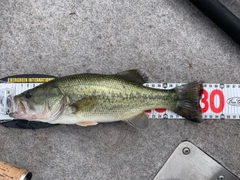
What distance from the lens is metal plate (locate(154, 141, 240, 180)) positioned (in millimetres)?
2170

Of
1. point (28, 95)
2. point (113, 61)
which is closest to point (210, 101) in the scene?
point (113, 61)

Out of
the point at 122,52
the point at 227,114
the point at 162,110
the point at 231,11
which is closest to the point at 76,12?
the point at 122,52

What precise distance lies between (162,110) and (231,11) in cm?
83

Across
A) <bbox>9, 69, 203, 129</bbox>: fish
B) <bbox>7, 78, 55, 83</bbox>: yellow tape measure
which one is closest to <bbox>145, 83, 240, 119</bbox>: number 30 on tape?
<bbox>9, 69, 203, 129</bbox>: fish

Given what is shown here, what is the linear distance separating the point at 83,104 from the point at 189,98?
24.9 inches

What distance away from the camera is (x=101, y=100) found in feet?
6.46

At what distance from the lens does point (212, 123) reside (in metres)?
2.19

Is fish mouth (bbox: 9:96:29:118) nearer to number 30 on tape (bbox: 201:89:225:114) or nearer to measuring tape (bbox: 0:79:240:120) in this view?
measuring tape (bbox: 0:79:240:120)

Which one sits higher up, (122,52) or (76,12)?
(76,12)

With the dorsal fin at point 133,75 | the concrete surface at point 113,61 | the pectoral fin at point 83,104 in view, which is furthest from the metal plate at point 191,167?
the pectoral fin at point 83,104

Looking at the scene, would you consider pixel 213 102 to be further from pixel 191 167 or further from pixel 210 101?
pixel 191 167

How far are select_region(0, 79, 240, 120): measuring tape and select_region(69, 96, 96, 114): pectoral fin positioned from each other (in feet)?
1.30

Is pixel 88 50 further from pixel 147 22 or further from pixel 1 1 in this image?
pixel 1 1

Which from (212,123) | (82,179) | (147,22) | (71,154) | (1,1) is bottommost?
(82,179)
